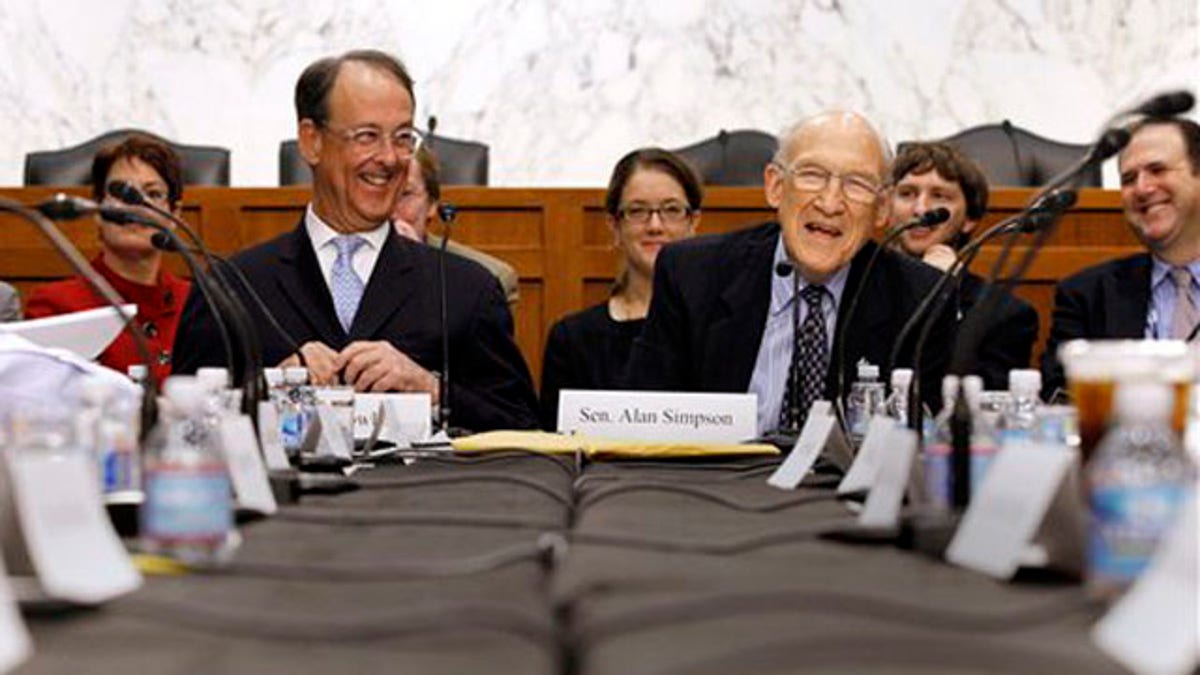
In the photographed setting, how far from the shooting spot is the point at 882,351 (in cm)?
362

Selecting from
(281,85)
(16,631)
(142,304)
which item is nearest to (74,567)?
(16,631)

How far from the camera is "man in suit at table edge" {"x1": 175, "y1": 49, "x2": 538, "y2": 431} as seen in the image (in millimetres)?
3818

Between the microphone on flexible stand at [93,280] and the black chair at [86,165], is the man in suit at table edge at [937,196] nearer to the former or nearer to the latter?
the black chair at [86,165]

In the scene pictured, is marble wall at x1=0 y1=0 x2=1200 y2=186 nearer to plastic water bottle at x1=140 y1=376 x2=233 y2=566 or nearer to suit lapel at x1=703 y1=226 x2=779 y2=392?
suit lapel at x1=703 y1=226 x2=779 y2=392

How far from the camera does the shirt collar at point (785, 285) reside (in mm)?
3723

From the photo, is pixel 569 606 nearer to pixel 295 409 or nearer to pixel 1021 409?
pixel 1021 409

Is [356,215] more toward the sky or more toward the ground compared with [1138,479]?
more toward the sky

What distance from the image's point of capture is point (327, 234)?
4.03 metres

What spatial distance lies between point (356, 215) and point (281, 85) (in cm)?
362

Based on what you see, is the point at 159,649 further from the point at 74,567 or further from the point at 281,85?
the point at 281,85

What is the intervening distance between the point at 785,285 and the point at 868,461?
1581 millimetres

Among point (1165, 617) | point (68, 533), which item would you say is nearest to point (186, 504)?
point (68, 533)

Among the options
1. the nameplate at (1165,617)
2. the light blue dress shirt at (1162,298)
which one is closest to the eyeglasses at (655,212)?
the light blue dress shirt at (1162,298)

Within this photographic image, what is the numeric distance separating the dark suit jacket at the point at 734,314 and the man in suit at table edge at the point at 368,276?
32 cm
